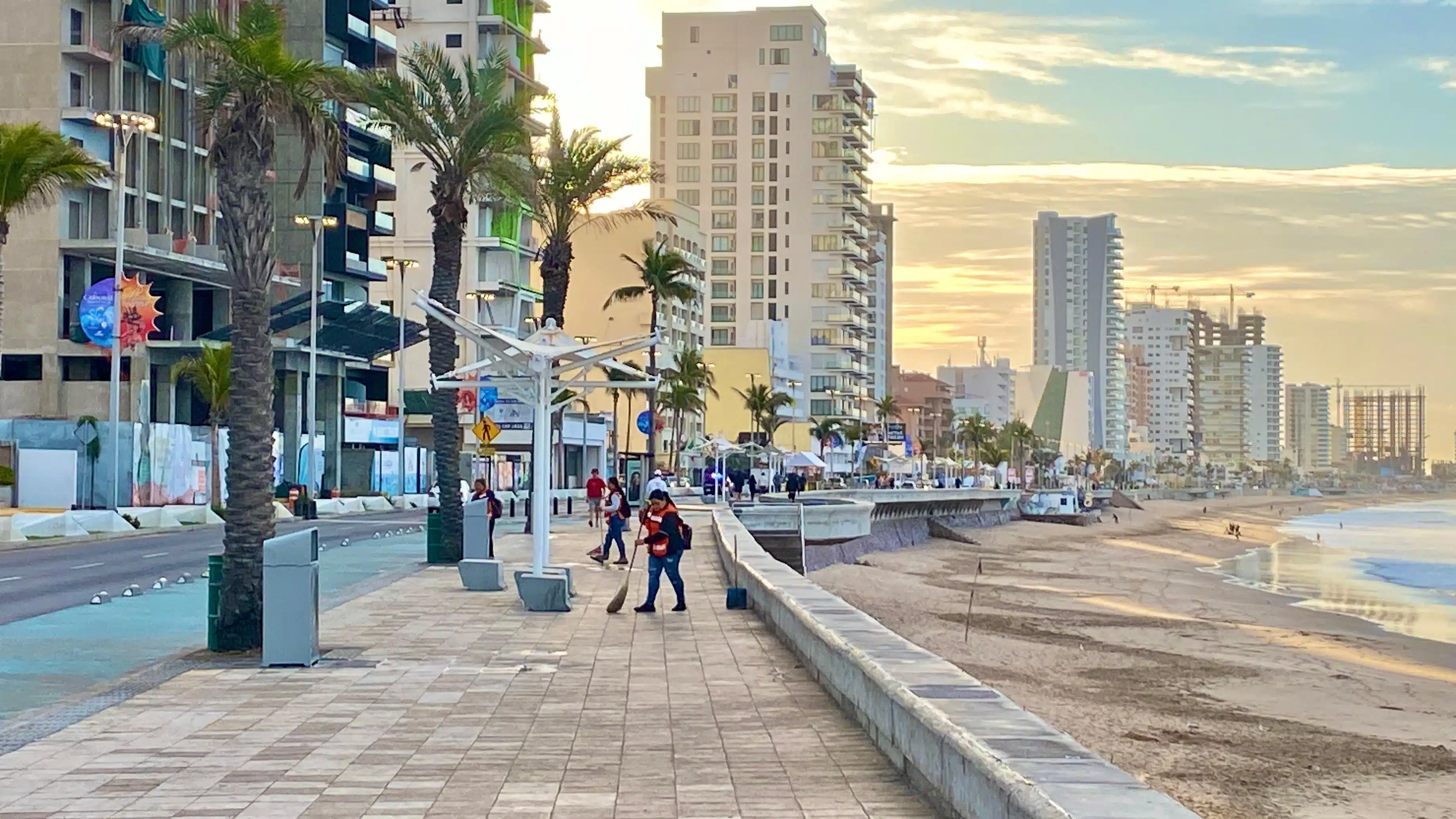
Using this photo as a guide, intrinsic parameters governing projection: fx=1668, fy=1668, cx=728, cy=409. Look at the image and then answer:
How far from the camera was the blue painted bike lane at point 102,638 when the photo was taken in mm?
13578

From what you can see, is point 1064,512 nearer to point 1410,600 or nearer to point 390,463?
point 390,463

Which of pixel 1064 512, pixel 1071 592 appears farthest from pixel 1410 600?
pixel 1064 512

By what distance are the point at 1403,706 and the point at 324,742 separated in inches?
676

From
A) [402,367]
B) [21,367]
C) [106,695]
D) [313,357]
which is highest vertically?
[402,367]

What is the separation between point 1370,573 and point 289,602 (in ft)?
191

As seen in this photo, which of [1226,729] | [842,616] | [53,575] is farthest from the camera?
[53,575]

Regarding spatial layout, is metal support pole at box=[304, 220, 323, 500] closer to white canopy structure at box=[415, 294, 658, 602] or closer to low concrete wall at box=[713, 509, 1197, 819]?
white canopy structure at box=[415, 294, 658, 602]

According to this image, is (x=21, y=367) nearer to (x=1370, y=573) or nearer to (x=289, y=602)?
(x=1370, y=573)

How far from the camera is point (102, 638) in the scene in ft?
56.6

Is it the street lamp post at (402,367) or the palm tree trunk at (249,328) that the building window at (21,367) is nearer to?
the street lamp post at (402,367)

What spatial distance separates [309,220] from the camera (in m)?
67.8

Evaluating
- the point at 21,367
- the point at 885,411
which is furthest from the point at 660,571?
the point at 885,411

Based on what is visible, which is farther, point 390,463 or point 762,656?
point 390,463

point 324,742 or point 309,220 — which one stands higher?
Result: point 309,220
